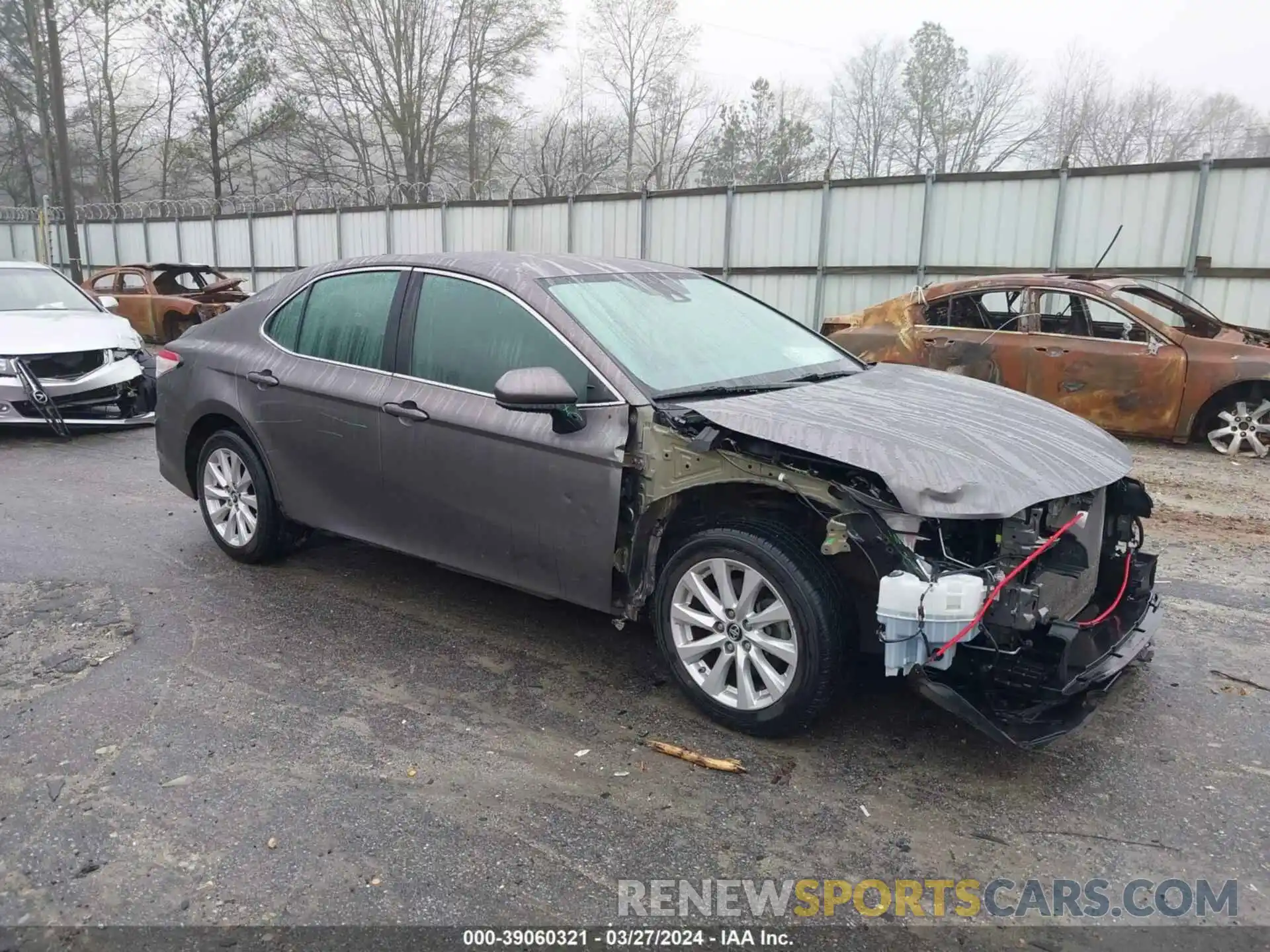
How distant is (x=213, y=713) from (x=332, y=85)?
3622 cm

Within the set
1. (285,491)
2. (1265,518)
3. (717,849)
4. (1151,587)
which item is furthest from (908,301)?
(717,849)

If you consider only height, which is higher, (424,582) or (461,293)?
(461,293)

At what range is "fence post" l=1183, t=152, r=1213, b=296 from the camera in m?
11.1

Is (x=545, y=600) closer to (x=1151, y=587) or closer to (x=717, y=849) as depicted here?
(x=717, y=849)

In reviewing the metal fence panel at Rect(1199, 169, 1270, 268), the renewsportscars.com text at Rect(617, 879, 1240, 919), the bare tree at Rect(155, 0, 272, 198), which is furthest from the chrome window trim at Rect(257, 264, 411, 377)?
the bare tree at Rect(155, 0, 272, 198)

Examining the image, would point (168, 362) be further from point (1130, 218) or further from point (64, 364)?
point (1130, 218)

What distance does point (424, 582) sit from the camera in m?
4.98

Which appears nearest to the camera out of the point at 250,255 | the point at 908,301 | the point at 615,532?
the point at 615,532

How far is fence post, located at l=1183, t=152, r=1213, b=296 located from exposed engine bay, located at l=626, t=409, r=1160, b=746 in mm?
9848

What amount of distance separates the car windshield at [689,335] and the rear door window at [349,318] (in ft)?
3.02

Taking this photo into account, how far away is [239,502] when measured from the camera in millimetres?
5148

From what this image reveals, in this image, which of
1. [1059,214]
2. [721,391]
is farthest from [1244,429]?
Answer: [721,391]

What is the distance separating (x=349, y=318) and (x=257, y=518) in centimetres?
128

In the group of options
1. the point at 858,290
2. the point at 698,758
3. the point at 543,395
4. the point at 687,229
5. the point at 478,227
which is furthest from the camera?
the point at 478,227
